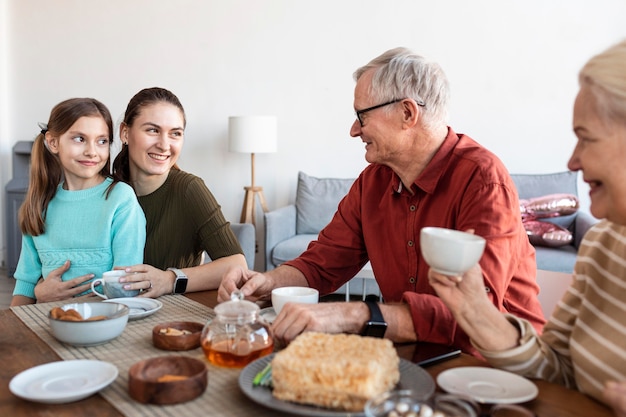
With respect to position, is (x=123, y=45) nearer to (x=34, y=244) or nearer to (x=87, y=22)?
(x=87, y=22)

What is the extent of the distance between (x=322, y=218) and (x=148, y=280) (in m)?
3.27

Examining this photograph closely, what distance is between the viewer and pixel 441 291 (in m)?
1.14

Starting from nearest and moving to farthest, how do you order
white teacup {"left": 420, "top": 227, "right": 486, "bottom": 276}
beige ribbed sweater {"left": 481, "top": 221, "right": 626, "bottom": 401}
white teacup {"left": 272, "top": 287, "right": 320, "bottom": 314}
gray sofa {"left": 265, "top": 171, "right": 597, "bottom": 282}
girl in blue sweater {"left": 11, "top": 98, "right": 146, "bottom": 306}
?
white teacup {"left": 420, "top": 227, "right": 486, "bottom": 276}, beige ribbed sweater {"left": 481, "top": 221, "right": 626, "bottom": 401}, white teacup {"left": 272, "top": 287, "right": 320, "bottom": 314}, girl in blue sweater {"left": 11, "top": 98, "right": 146, "bottom": 306}, gray sofa {"left": 265, "top": 171, "right": 597, "bottom": 282}

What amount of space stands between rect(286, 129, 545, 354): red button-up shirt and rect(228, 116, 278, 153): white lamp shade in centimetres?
291

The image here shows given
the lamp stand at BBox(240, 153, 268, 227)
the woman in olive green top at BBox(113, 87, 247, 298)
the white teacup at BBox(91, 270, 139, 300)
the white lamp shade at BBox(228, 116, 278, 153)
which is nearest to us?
the white teacup at BBox(91, 270, 139, 300)

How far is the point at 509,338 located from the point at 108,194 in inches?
50.8

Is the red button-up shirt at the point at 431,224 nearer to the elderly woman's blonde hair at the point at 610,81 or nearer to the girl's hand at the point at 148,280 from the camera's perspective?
the girl's hand at the point at 148,280

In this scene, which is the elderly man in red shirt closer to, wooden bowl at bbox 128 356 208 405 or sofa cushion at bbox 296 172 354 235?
wooden bowl at bbox 128 356 208 405

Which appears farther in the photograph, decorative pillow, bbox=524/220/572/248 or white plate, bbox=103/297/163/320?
decorative pillow, bbox=524/220/572/248

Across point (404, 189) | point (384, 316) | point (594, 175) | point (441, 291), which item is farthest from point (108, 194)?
point (594, 175)

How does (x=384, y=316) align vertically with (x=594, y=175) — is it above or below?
below

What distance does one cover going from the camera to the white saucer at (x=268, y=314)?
1379mm

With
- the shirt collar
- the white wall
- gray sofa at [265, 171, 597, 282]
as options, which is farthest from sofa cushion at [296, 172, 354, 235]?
the shirt collar

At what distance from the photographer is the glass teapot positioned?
3.67 feet
